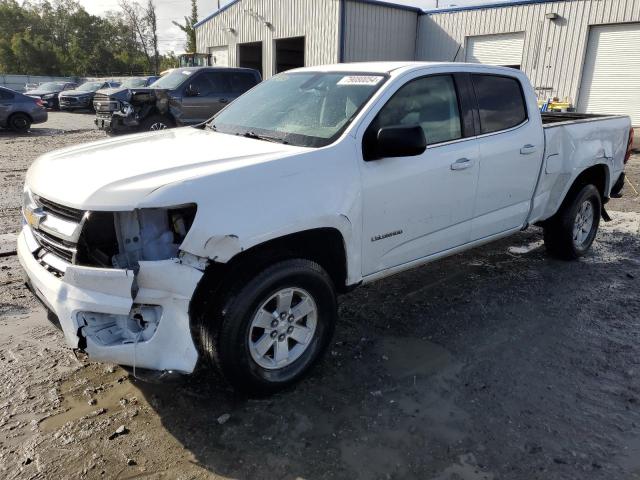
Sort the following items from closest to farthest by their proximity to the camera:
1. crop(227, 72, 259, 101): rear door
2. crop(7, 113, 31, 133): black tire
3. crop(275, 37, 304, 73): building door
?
1. crop(227, 72, 259, 101): rear door
2. crop(7, 113, 31, 133): black tire
3. crop(275, 37, 304, 73): building door

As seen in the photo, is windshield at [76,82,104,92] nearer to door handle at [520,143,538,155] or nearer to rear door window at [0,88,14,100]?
rear door window at [0,88,14,100]

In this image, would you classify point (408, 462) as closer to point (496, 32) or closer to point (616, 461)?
point (616, 461)

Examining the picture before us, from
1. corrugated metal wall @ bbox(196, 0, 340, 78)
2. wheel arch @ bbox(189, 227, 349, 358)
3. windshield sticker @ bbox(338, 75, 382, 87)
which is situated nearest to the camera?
wheel arch @ bbox(189, 227, 349, 358)

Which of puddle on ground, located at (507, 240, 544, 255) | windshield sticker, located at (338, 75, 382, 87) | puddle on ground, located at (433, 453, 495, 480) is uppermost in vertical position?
windshield sticker, located at (338, 75, 382, 87)

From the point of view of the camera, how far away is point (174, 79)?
1365 centimetres

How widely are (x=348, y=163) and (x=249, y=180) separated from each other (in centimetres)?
69

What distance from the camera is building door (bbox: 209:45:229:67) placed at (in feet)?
88.2

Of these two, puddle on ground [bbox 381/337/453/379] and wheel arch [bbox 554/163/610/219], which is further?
wheel arch [bbox 554/163/610/219]

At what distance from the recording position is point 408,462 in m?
2.63

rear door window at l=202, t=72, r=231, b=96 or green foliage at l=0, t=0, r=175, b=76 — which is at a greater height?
green foliage at l=0, t=0, r=175, b=76

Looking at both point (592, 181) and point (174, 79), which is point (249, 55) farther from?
point (592, 181)

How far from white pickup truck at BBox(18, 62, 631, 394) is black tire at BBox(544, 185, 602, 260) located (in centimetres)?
91

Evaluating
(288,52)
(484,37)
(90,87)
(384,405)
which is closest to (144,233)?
(384,405)

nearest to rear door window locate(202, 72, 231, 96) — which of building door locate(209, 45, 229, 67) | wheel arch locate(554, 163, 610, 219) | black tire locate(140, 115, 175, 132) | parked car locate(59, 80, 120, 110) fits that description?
black tire locate(140, 115, 175, 132)
